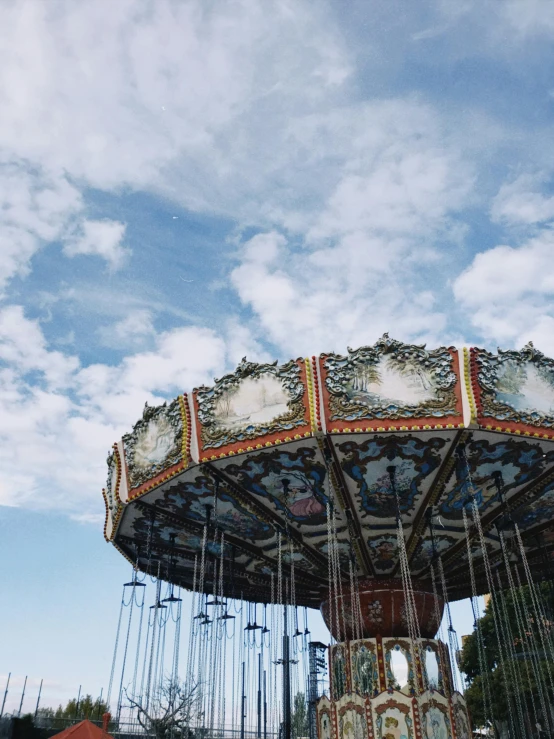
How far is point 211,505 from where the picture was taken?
11258 mm

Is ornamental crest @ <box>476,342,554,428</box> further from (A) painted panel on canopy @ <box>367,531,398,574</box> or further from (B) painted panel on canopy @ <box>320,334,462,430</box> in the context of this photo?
(A) painted panel on canopy @ <box>367,531,398,574</box>

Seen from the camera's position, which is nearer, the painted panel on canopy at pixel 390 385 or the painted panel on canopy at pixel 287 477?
the painted panel on canopy at pixel 390 385

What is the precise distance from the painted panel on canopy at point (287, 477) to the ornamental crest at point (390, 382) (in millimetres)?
929

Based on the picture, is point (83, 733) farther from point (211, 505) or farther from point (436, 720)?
point (436, 720)

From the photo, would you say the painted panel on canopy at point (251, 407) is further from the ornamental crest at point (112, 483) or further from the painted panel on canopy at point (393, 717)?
the painted panel on canopy at point (393, 717)

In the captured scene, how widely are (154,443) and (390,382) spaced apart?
4078 mm

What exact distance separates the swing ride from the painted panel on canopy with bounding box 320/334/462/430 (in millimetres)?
20

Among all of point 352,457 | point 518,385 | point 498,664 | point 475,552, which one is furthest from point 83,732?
point 498,664

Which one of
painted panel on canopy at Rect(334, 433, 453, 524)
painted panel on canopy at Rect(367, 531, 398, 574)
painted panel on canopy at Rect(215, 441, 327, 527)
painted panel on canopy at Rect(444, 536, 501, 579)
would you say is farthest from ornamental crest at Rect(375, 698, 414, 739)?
painted panel on canopy at Rect(215, 441, 327, 527)

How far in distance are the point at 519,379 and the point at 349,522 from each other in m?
4.54

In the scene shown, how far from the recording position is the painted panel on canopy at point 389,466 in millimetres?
9141

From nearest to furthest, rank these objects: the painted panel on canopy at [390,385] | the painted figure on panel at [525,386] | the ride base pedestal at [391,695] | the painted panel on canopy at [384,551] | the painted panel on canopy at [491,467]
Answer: the painted panel on canopy at [390,385], the painted figure on panel at [525,386], the painted panel on canopy at [491,467], the ride base pedestal at [391,695], the painted panel on canopy at [384,551]

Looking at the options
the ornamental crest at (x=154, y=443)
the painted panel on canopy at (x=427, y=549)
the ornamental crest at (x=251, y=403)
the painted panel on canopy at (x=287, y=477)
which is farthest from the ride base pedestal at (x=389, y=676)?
the ornamental crest at (x=251, y=403)

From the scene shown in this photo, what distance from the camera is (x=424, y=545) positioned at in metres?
13.1
